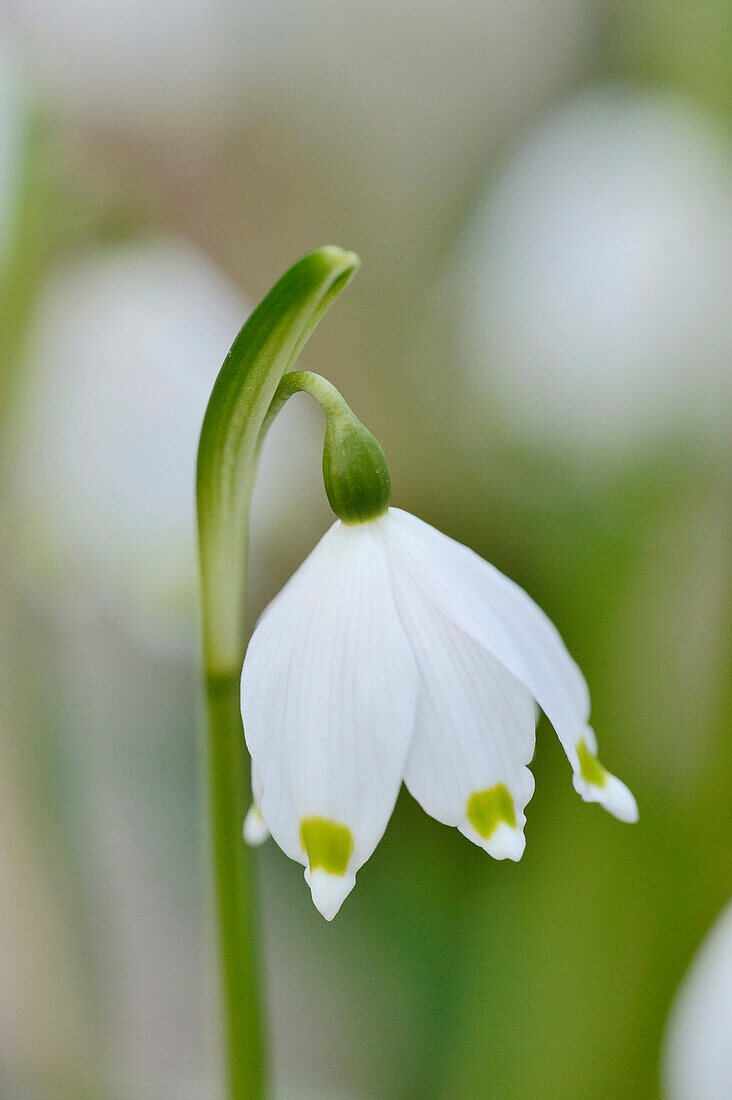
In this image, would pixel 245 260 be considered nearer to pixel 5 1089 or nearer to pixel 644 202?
pixel 644 202

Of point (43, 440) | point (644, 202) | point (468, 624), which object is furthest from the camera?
point (644, 202)

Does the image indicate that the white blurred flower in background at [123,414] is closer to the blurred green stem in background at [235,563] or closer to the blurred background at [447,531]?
the blurred background at [447,531]

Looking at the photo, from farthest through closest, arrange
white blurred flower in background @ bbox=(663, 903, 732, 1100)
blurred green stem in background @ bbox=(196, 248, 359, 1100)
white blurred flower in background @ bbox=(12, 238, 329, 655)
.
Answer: white blurred flower in background @ bbox=(12, 238, 329, 655), white blurred flower in background @ bbox=(663, 903, 732, 1100), blurred green stem in background @ bbox=(196, 248, 359, 1100)

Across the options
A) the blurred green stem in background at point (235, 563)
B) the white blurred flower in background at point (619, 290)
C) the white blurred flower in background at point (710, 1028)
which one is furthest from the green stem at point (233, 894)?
the white blurred flower in background at point (619, 290)

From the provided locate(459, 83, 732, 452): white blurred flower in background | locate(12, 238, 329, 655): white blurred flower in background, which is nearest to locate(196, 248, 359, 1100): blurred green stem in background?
locate(12, 238, 329, 655): white blurred flower in background

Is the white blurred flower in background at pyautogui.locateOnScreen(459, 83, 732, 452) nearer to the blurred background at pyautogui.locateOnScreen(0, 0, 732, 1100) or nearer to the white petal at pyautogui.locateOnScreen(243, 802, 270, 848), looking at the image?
the blurred background at pyautogui.locateOnScreen(0, 0, 732, 1100)

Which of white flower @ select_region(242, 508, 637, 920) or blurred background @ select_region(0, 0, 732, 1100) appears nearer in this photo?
white flower @ select_region(242, 508, 637, 920)

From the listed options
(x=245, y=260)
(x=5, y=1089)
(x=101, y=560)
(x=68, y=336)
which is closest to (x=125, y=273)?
(x=68, y=336)
